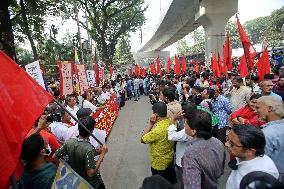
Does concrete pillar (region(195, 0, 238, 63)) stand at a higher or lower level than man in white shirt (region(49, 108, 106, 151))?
higher

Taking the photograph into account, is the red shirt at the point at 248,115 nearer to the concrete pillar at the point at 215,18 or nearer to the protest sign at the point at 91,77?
the protest sign at the point at 91,77

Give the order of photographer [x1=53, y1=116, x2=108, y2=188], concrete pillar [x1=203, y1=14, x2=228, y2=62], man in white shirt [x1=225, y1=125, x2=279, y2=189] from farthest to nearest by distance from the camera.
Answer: concrete pillar [x1=203, y1=14, x2=228, y2=62]
photographer [x1=53, y1=116, x2=108, y2=188]
man in white shirt [x1=225, y1=125, x2=279, y2=189]

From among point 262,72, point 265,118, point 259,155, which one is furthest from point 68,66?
point 259,155

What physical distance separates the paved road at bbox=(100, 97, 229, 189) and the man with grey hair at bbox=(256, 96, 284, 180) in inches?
98.1

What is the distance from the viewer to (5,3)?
11.8 m

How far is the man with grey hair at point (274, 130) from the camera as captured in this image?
323 cm

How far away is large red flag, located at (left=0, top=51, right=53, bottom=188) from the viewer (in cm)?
221

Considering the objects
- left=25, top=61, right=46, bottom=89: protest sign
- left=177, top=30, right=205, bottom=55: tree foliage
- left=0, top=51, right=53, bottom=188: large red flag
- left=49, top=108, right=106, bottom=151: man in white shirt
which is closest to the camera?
left=0, top=51, right=53, bottom=188: large red flag

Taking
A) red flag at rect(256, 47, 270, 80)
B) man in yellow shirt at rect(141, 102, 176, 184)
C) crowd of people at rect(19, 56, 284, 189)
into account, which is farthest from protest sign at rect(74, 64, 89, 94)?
man in yellow shirt at rect(141, 102, 176, 184)

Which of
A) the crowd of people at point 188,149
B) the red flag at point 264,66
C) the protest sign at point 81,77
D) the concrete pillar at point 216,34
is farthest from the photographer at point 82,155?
the concrete pillar at point 216,34

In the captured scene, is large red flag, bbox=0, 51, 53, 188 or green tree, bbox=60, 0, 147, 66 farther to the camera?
green tree, bbox=60, 0, 147, 66

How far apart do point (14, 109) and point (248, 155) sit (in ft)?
6.07

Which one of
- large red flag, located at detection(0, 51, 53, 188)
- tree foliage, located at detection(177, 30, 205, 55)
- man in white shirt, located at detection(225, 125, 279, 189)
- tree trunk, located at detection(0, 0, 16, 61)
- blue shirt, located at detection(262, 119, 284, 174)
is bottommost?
tree foliage, located at detection(177, 30, 205, 55)

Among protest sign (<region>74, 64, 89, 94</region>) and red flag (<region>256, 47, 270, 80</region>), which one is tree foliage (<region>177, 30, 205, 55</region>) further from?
red flag (<region>256, 47, 270, 80</region>)
